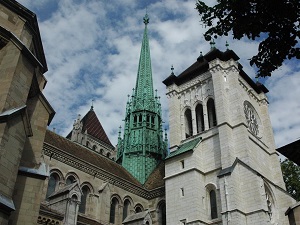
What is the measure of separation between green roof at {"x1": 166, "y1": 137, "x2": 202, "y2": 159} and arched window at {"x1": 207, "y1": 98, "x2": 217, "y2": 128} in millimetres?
1858

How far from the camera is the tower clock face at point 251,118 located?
87.5ft

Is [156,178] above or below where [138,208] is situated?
above

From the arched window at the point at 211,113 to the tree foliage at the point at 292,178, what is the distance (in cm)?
713

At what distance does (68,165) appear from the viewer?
22.4 meters

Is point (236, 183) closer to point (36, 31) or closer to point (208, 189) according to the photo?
point (208, 189)

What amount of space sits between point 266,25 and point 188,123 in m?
20.8

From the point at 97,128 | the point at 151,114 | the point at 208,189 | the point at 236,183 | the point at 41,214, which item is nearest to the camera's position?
the point at 41,214

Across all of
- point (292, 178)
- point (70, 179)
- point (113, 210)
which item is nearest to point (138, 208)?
point (113, 210)

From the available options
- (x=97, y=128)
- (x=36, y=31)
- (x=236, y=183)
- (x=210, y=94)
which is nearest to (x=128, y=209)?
(x=236, y=183)

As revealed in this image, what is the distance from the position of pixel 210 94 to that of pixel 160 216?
9.00 metres

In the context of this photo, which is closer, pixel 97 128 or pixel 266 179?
pixel 266 179

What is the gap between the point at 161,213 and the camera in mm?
25000

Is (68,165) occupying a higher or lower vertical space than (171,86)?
lower

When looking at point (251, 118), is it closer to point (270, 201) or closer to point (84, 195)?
point (270, 201)
